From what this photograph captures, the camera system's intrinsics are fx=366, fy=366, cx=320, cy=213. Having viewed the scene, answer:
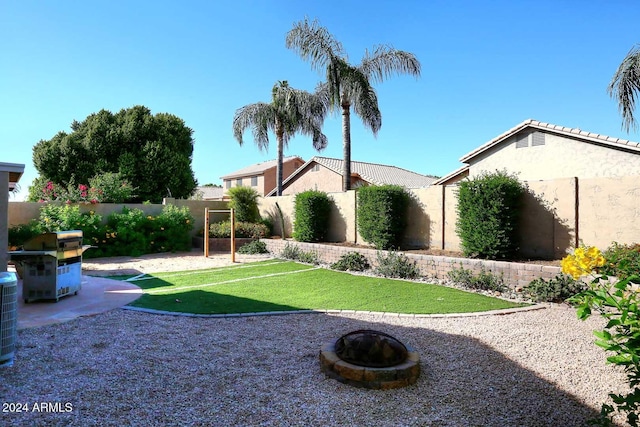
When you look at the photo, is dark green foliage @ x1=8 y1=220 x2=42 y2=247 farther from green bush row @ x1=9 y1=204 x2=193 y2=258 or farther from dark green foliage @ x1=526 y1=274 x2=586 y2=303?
dark green foliage @ x1=526 y1=274 x2=586 y2=303

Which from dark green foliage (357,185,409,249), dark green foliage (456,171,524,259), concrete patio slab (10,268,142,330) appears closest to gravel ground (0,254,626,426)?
concrete patio slab (10,268,142,330)

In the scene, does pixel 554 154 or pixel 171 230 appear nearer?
pixel 554 154

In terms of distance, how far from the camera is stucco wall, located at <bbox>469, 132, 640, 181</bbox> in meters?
13.1

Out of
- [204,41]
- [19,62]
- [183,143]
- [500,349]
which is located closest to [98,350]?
[500,349]

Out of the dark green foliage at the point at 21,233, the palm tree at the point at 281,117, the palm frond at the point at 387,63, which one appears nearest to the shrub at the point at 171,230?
the dark green foliage at the point at 21,233

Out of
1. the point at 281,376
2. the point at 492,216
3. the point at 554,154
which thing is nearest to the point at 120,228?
the point at 281,376

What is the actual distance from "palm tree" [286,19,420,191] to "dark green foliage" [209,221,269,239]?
6216 millimetres

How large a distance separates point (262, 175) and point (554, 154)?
2592cm

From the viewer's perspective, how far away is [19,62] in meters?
9.26

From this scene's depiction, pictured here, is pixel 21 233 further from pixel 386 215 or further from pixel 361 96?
pixel 361 96

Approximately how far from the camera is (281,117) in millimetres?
19797

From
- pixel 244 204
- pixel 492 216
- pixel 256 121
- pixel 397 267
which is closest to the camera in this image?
pixel 492 216

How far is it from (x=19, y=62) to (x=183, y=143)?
19663 millimetres

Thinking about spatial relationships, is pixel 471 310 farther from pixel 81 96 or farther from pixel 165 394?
pixel 81 96
